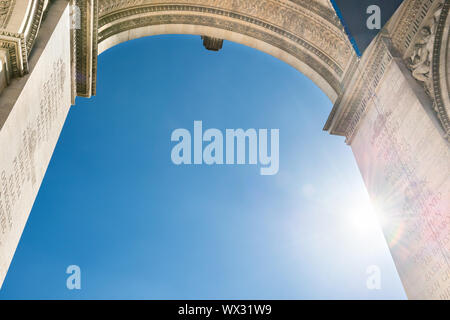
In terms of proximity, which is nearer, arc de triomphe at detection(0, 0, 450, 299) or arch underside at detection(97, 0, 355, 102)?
arc de triomphe at detection(0, 0, 450, 299)

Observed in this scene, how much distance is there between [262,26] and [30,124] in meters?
8.13

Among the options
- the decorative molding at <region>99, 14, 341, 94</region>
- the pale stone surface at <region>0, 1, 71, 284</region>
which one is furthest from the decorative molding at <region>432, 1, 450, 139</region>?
the pale stone surface at <region>0, 1, 71, 284</region>

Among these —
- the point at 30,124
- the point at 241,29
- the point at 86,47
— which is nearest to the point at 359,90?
the point at 241,29

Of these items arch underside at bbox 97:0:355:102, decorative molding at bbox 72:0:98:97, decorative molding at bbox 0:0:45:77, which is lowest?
decorative molding at bbox 0:0:45:77

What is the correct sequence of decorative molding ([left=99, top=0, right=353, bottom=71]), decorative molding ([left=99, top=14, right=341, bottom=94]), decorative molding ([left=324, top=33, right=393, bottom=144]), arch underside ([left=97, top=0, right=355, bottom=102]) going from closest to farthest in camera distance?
decorative molding ([left=324, top=33, right=393, bottom=144]) < decorative molding ([left=99, top=0, right=353, bottom=71]) < arch underside ([left=97, top=0, right=355, bottom=102]) < decorative molding ([left=99, top=14, right=341, bottom=94])

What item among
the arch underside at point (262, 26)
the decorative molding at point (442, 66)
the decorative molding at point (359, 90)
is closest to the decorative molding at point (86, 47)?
the arch underside at point (262, 26)

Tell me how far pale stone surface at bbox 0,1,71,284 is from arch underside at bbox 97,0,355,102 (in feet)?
9.73

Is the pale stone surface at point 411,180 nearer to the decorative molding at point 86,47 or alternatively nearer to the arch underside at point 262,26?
the arch underside at point 262,26

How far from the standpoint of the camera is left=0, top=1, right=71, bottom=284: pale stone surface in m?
5.36

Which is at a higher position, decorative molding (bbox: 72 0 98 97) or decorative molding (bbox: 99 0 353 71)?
decorative molding (bbox: 99 0 353 71)

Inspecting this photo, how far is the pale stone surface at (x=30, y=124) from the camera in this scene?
5.36 meters

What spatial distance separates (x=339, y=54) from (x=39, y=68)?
798 centimetres

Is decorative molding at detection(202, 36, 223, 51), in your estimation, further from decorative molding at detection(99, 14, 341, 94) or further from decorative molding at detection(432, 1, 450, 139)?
decorative molding at detection(432, 1, 450, 139)
